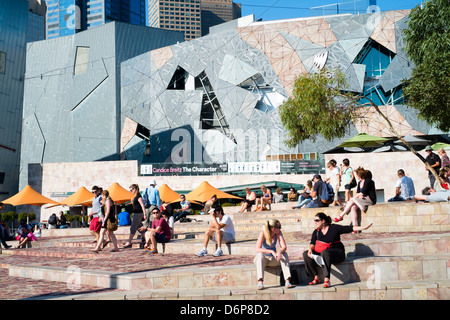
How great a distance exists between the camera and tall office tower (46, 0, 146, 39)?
466ft

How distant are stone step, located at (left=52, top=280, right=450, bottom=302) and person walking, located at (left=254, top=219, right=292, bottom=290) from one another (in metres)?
0.21

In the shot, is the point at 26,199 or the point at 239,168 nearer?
the point at 26,199

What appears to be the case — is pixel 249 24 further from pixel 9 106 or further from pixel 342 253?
pixel 342 253

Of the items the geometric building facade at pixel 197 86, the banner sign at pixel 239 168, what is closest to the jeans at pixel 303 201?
the banner sign at pixel 239 168

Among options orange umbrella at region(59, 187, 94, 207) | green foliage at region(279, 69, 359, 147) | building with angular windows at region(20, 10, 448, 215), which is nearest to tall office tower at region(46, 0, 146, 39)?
building with angular windows at region(20, 10, 448, 215)

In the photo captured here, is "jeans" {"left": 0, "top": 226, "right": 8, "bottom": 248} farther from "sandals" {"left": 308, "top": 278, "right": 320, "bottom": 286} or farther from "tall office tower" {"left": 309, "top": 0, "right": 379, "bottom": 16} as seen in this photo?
"tall office tower" {"left": 309, "top": 0, "right": 379, "bottom": 16}

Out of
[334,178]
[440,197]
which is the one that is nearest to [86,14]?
[334,178]

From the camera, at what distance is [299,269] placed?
7.46m

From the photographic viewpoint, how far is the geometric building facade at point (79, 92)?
42375 millimetres

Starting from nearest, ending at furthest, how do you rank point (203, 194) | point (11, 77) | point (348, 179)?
point (348, 179) < point (203, 194) < point (11, 77)

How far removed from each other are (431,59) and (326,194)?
24.3ft

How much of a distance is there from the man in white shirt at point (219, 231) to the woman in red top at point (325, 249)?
2825 millimetres

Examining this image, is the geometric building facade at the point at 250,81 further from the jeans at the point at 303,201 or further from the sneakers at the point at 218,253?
the sneakers at the point at 218,253

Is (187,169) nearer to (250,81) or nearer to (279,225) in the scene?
(250,81)
